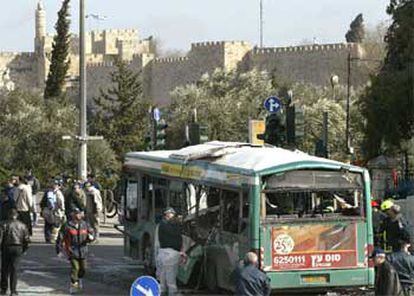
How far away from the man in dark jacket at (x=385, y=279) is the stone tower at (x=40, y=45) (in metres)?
114

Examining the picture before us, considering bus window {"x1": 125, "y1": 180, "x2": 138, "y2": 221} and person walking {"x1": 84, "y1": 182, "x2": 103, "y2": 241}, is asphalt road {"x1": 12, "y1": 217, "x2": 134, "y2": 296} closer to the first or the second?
person walking {"x1": 84, "y1": 182, "x2": 103, "y2": 241}

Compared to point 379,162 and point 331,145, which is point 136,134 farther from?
point 379,162

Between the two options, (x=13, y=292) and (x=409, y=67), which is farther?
(x=409, y=67)

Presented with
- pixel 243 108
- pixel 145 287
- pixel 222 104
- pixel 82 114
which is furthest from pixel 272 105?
pixel 222 104

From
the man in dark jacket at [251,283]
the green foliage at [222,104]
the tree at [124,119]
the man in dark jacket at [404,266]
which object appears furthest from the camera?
the tree at [124,119]

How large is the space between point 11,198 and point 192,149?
16.3ft

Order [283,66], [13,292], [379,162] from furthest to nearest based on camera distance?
[283,66]
[379,162]
[13,292]

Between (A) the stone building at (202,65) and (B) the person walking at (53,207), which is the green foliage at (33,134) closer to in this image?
(A) the stone building at (202,65)

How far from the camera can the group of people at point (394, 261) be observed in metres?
13.6

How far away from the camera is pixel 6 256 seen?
1852cm

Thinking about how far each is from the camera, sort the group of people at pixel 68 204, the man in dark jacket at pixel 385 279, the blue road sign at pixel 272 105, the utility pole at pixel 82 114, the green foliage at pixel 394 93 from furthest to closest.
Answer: the green foliage at pixel 394 93 → the utility pole at pixel 82 114 → the blue road sign at pixel 272 105 → the group of people at pixel 68 204 → the man in dark jacket at pixel 385 279

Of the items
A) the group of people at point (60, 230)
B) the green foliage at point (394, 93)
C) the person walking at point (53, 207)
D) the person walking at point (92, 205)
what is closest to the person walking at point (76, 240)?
the group of people at point (60, 230)

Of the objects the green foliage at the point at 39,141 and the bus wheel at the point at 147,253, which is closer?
the bus wheel at the point at 147,253

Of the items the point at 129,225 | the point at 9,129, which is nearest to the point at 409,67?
the point at 129,225
